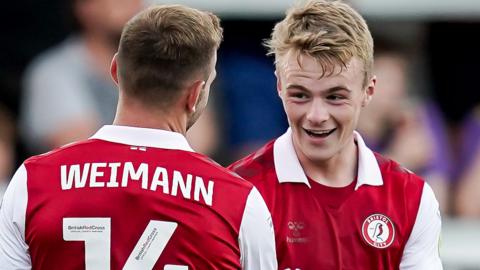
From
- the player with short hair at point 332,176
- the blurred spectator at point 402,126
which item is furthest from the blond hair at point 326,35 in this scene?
the blurred spectator at point 402,126

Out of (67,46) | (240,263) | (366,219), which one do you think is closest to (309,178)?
(366,219)

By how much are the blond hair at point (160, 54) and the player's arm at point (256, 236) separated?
412 millimetres

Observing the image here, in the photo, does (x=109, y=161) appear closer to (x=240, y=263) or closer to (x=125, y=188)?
(x=125, y=188)

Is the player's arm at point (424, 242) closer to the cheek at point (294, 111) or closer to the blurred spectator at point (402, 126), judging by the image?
the cheek at point (294, 111)

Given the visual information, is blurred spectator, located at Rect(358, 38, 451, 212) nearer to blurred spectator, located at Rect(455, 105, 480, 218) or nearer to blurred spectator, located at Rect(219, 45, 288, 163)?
blurred spectator, located at Rect(455, 105, 480, 218)

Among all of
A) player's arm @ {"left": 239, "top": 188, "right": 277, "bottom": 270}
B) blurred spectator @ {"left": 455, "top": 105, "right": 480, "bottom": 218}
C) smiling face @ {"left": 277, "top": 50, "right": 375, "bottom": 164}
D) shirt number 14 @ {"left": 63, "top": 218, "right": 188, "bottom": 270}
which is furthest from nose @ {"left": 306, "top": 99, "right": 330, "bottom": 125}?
blurred spectator @ {"left": 455, "top": 105, "right": 480, "bottom": 218}

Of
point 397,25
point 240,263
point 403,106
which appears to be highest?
point 397,25

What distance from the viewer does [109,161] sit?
12.1ft

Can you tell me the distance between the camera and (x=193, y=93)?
3.78 metres

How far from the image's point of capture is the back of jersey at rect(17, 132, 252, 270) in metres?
3.62

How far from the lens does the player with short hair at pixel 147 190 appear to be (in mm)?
3631

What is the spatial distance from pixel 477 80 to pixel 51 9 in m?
2.80

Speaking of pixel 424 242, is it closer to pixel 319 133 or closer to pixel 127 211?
pixel 319 133

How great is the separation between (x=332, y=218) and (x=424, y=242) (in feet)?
1.06
